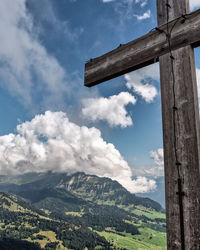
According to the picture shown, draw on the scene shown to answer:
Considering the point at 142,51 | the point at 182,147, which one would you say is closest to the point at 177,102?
the point at 182,147

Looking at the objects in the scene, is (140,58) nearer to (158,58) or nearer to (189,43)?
(158,58)

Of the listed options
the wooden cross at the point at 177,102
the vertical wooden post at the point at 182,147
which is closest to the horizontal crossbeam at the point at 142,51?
the wooden cross at the point at 177,102

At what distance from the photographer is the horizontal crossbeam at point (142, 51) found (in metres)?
2.21

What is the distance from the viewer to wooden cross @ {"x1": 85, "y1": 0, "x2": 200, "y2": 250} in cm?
178

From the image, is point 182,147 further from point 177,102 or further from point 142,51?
point 142,51

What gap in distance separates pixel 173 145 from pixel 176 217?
60 cm

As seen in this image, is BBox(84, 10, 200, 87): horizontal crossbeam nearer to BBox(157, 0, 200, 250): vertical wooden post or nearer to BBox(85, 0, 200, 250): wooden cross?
BBox(85, 0, 200, 250): wooden cross

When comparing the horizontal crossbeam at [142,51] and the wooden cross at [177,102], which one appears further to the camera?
the horizontal crossbeam at [142,51]

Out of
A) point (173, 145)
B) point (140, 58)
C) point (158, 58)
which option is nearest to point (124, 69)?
point (140, 58)

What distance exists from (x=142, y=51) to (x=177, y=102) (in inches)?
33.9

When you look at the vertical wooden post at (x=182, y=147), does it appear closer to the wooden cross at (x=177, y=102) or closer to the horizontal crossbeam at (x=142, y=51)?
the wooden cross at (x=177, y=102)

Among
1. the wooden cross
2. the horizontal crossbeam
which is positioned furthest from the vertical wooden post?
the horizontal crossbeam

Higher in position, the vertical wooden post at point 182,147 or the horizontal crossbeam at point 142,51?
the horizontal crossbeam at point 142,51

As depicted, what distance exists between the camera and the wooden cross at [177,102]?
5.84 ft
